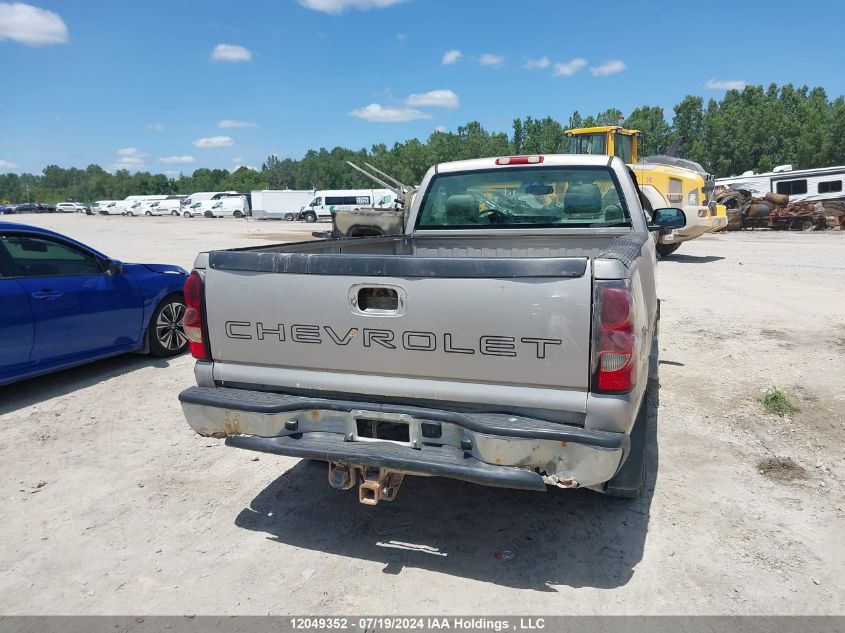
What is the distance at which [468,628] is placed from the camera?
9.07 feet

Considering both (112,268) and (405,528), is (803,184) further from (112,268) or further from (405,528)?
(405,528)

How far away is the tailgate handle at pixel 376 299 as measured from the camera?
3.03 metres

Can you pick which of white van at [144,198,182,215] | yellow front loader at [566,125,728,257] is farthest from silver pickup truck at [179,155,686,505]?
white van at [144,198,182,215]

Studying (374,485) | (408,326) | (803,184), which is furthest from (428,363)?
(803,184)

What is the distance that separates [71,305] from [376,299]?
4159 millimetres

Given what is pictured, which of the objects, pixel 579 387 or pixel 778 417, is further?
pixel 778 417

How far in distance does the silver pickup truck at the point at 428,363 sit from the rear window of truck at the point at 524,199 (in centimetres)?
141

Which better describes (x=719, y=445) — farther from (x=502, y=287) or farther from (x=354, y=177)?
(x=354, y=177)

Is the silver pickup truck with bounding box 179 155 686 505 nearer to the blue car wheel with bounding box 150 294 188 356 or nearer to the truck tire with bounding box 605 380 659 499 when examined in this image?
the truck tire with bounding box 605 380 659 499

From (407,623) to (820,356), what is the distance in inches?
239

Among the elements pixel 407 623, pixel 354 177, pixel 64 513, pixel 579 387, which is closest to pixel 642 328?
pixel 579 387

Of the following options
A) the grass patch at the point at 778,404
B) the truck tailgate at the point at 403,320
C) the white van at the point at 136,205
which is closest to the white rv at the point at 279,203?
the white van at the point at 136,205

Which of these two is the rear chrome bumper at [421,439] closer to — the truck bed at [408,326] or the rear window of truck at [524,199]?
the truck bed at [408,326]

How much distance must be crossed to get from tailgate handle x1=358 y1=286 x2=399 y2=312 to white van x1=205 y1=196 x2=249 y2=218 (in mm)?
62117
